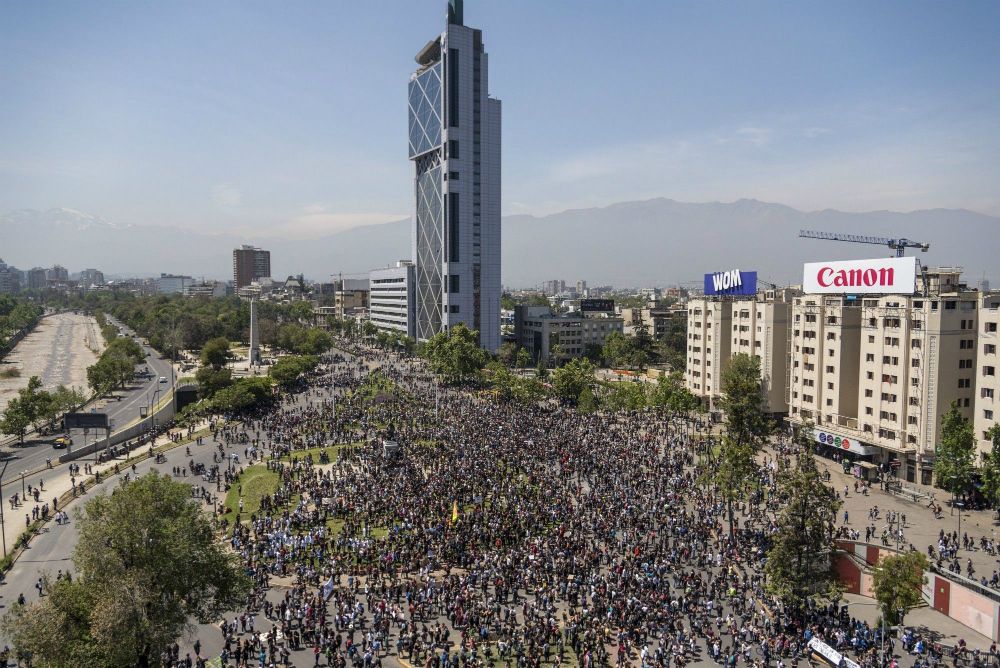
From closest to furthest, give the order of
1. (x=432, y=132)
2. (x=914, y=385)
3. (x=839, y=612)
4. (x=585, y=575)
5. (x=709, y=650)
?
(x=709, y=650), (x=839, y=612), (x=585, y=575), (x=914, y=385), (x=432, y=132)

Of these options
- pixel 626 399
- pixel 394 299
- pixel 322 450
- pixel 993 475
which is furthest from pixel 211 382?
pixel 394 299

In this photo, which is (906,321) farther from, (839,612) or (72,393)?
(72,393)

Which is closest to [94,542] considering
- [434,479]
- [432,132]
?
[434,479]

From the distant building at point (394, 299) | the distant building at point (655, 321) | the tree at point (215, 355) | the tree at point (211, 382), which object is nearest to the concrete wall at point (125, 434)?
the tree at point (211, 382)

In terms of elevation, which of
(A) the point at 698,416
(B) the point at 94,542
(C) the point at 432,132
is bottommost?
(A) the point at 698,416

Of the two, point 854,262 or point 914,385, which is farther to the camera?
point 854,262

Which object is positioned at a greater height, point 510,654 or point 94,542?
point 94,542

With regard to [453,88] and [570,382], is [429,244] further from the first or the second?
[570,382]
